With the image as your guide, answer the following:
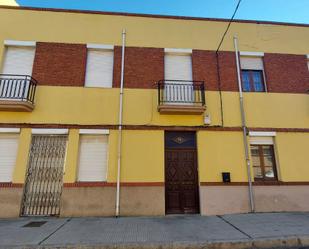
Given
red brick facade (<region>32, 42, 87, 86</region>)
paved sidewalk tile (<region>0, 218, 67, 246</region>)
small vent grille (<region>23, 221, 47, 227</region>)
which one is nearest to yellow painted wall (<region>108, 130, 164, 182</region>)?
paved sidewalk tile (<region>0, 218, 67, 246</region>)

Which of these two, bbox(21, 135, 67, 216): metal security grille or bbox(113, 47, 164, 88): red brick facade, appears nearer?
bbox(21, 135, 67, 216): metal security grille

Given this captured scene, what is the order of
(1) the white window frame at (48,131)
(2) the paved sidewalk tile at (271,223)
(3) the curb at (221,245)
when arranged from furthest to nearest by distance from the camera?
(1) the white window frame at (48,131), (2) the paved sidewalk tile at (271,223), (3) the curb at (221,245)

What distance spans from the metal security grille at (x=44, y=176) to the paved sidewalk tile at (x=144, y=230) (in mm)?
1319

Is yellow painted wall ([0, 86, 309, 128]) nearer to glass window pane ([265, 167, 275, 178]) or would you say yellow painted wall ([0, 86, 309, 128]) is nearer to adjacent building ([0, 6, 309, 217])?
adjacent building ([0, 6, 309, 217])

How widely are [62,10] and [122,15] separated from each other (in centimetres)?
251

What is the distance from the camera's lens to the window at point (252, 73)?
8695 millimetres

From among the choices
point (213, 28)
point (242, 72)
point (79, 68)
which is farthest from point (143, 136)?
point (213, 28)

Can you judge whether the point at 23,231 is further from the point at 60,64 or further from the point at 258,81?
the point at 258,81

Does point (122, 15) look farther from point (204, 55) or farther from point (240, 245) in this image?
point (240, 245)

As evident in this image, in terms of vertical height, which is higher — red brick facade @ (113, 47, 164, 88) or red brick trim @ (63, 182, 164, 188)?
red brick facade @ (113, 47, 164, 88)

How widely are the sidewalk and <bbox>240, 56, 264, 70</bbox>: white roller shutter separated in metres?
5.89

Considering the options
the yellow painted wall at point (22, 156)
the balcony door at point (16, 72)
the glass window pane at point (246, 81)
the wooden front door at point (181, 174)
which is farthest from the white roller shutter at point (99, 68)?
the glass window pane at point (246, 81)

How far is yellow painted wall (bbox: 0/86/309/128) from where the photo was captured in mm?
7547

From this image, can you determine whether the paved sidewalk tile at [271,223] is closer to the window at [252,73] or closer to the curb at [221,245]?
the curb at [221,245]
